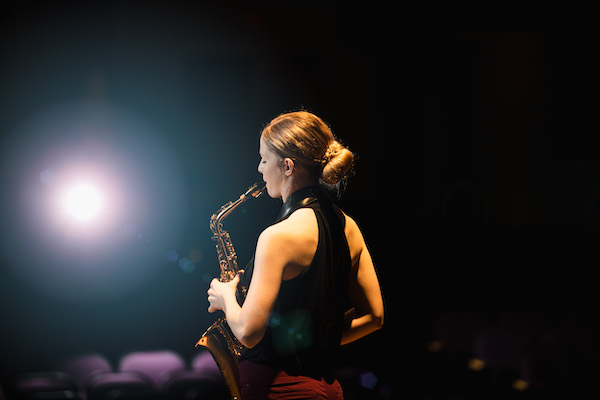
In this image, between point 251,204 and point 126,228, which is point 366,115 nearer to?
point 251,204

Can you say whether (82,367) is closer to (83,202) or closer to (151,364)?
(151,364)

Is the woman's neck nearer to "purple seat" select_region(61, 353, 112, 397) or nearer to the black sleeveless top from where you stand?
the black sleeveless top

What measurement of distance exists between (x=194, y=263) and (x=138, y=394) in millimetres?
2139

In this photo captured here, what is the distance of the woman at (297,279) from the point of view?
179 centimetres

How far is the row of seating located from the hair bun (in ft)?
6.65

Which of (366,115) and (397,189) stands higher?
(366,115)

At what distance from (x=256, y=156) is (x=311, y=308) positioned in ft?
14.9

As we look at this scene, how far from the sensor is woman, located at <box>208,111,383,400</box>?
1.79 meters

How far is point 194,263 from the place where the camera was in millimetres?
5840

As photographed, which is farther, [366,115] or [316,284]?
[366,115]

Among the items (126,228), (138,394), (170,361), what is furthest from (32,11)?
(138,394)

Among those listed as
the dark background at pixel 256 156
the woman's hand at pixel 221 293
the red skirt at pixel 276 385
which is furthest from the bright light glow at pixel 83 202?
the red skirt at pixel 276 385

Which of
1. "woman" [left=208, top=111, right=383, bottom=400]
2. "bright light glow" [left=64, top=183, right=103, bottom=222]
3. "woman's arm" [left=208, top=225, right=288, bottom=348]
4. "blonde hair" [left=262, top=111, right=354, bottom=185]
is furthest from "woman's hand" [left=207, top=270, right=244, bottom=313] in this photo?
"bright light glow" [left=64, top=183, right=103, bottom=222]

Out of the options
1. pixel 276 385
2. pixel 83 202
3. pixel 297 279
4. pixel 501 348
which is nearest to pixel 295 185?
pixel 297 279
